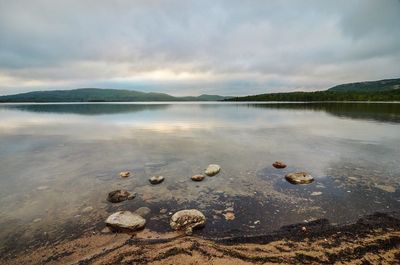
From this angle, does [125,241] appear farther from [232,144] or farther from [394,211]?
[232,144]

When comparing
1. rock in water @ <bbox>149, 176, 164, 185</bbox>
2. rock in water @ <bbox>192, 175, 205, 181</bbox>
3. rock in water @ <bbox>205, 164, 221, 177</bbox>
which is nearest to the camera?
rock in water @ <bbox>149, 176, 164, 185</bbox>

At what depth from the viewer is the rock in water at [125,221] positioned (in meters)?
6.32

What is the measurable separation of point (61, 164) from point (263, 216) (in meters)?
11.0

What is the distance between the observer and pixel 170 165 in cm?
1251

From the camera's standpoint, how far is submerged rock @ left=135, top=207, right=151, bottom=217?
7.25 metres

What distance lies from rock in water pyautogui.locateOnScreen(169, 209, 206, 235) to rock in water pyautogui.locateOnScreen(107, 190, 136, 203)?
2.43 metres

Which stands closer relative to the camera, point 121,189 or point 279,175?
point 121,189

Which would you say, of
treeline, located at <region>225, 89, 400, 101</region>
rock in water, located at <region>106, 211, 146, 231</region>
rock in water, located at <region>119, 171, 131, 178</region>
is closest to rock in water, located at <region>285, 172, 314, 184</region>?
rock in water, located at <region>106, 211, 146, 231</region>

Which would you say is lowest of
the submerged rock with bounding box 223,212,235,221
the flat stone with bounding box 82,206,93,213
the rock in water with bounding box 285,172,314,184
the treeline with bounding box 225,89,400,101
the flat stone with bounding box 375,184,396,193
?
the submerged rock with bounding box 223,212,235,221

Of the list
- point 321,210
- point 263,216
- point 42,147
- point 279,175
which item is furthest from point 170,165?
point 42,147

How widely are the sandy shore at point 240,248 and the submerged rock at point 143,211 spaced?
42.5 inches

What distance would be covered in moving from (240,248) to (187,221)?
1.60 m

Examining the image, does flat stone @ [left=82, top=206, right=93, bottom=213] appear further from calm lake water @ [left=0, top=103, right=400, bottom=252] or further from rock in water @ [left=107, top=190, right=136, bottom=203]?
rock in water @ [left=107, top=190, right=136, bottom=203]

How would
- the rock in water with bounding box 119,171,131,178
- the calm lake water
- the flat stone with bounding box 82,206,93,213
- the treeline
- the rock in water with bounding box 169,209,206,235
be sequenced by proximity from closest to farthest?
the rock in water with bounding box 169,209,206,235, the calm lake water, the flat stone with bounding box 82,206,93,213, the rock in water with bounding box 119,171,131,178, the treeline
